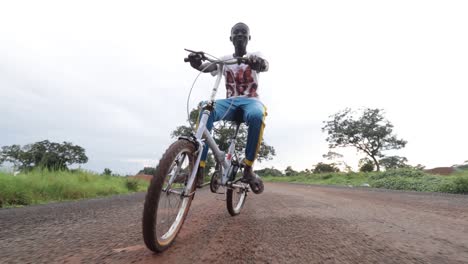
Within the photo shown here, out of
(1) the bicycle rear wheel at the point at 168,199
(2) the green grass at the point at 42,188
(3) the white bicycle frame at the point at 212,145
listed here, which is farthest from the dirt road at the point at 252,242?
(2) the green grass at the point at 42,188

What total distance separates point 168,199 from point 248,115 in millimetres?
1501

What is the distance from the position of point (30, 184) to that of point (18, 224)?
414 cm

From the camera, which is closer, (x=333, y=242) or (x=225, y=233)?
(x=333, y=242)

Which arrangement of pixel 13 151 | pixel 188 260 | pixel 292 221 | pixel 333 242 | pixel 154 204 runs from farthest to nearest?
pixel 13 151, pixel 292 221, pixel 333 242, pixel 154 204, pixel 188 260

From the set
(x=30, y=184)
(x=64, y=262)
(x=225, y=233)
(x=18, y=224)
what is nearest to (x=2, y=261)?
(x=64, y=262)

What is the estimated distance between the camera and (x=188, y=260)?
5.46 feet

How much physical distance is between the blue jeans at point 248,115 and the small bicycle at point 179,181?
276 millimetres

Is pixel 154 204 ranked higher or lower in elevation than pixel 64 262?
higher

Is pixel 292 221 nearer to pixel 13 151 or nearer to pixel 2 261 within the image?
pixel 2 261

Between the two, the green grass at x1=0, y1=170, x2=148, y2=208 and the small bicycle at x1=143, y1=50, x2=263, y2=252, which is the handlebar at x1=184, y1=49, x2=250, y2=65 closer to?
the small bicycle at x1=143, y1=50, x2=263, y2=252

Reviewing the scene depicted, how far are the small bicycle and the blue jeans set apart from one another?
0.91ft

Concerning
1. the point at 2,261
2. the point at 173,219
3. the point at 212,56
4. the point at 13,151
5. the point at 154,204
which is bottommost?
the point at 2,261

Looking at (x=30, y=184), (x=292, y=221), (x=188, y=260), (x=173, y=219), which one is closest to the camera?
(x=188, y=260)

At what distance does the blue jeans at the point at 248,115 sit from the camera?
333 cm
